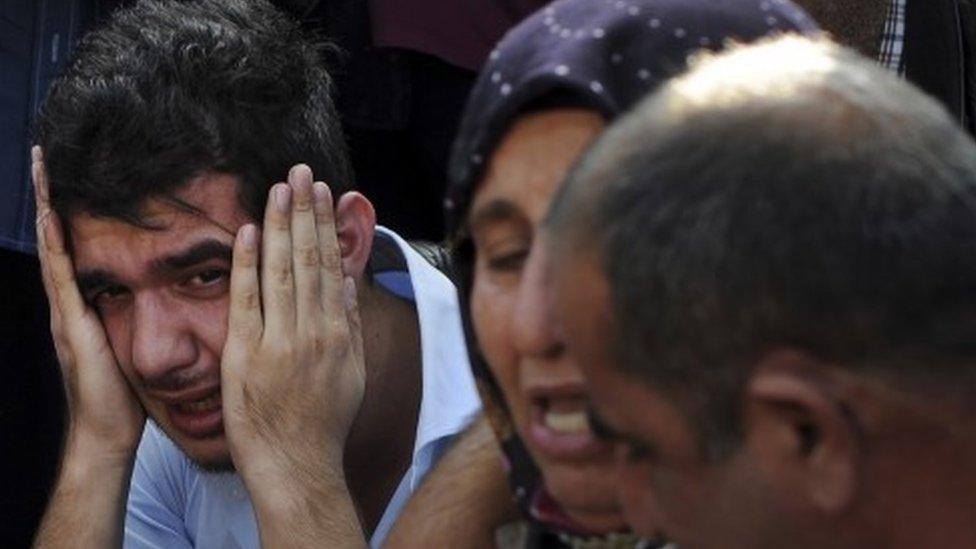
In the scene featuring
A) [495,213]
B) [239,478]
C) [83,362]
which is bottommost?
[239,478]

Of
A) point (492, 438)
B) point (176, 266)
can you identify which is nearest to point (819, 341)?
point (492, 438)

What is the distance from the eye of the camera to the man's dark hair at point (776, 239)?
1.49 meters

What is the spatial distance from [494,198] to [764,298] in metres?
0.70

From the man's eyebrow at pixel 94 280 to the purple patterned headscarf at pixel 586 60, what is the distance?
45.6 inches

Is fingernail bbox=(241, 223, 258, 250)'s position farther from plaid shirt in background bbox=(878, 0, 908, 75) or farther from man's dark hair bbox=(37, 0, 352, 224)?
plaid shirt in background bbox=(878, 0, 908, 75)

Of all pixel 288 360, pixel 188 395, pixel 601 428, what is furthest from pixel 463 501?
pixel 601 428

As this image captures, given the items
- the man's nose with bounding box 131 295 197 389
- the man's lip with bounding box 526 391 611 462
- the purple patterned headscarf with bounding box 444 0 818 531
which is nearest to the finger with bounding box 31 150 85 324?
the man's nose with bounding box 131 295 197 389

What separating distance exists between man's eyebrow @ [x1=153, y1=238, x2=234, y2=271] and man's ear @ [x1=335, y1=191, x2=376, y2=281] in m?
0.21

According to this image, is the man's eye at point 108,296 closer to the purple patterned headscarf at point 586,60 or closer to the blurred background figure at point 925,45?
the purple patterned headscarf at point 586,60

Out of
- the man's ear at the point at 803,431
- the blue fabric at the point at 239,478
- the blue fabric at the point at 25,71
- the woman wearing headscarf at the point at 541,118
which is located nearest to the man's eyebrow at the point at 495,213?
the woman wearing headscarf at the point at 541,118

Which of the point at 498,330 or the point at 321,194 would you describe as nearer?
the point at 498,330

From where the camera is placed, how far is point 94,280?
3.30 m

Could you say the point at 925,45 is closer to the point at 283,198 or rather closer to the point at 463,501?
the point at 283,198

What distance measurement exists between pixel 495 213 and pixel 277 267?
3.65ft
